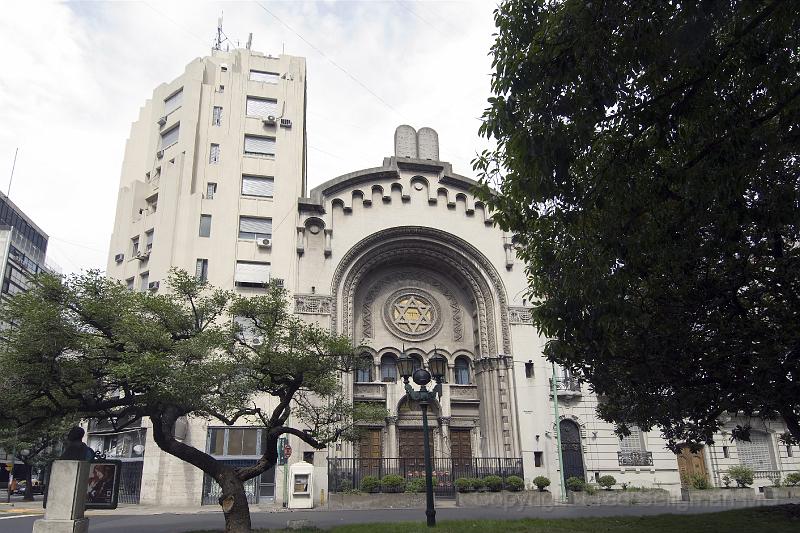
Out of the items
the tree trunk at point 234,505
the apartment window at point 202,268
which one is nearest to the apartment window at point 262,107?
the apartment window at point 202,268

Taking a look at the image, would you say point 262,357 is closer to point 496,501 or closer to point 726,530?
point 726,530

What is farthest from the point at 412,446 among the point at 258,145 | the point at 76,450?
the point at 76,450

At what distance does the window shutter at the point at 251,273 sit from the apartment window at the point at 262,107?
10.0 meters

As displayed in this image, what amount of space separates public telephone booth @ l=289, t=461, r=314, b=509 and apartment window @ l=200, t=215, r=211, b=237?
14303mm

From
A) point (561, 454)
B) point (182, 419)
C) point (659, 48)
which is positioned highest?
point (659, 48)

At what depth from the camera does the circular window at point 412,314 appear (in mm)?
35625

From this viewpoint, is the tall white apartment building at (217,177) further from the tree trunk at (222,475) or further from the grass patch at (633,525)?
the grass patch at (633,525)

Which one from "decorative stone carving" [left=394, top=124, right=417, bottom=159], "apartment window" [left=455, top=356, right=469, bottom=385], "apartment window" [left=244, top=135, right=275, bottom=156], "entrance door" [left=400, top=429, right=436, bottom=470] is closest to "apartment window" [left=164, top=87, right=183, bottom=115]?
"apartment window" [left=244, top=135, right=275, bottom=156]

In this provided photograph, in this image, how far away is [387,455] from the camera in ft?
107

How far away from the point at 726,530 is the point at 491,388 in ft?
69.7

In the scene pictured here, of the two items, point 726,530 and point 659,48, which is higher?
point 659,48

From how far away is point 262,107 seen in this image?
37.8m

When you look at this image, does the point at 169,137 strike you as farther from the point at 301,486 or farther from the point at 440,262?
the point at 301,486

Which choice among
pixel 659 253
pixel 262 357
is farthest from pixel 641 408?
pixel 262 357
